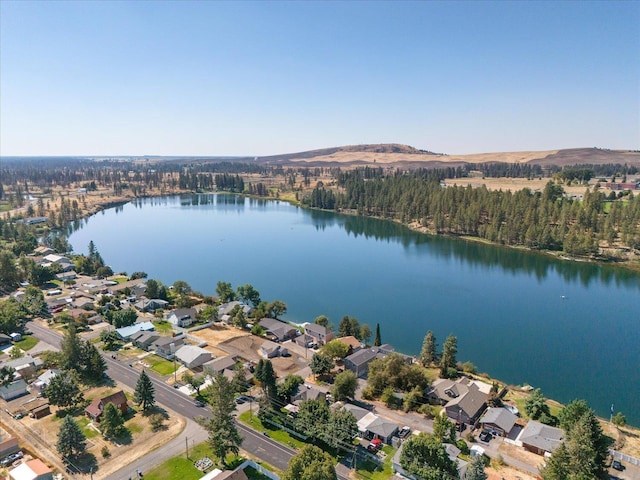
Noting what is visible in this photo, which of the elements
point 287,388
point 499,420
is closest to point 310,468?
point 287,388

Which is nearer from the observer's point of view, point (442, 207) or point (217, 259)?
point (217, 259)

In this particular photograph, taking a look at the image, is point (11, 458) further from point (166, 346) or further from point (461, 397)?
point (461, 397)

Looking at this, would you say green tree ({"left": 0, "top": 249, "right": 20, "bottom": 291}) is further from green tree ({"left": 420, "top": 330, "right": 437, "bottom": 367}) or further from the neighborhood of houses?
green tree ({"left": 420, "top": 330, "right": 437, "bottom": 367})

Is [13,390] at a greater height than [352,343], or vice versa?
[13,390]

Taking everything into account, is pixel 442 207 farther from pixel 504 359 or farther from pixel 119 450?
pixel 119 450

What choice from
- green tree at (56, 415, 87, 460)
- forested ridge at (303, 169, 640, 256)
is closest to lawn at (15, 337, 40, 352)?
green tree at (56, 415, 87, 460)

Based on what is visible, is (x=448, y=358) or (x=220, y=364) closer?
(x=220, y=364)

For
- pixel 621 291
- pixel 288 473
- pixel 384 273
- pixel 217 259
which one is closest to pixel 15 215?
pixel 217 259
